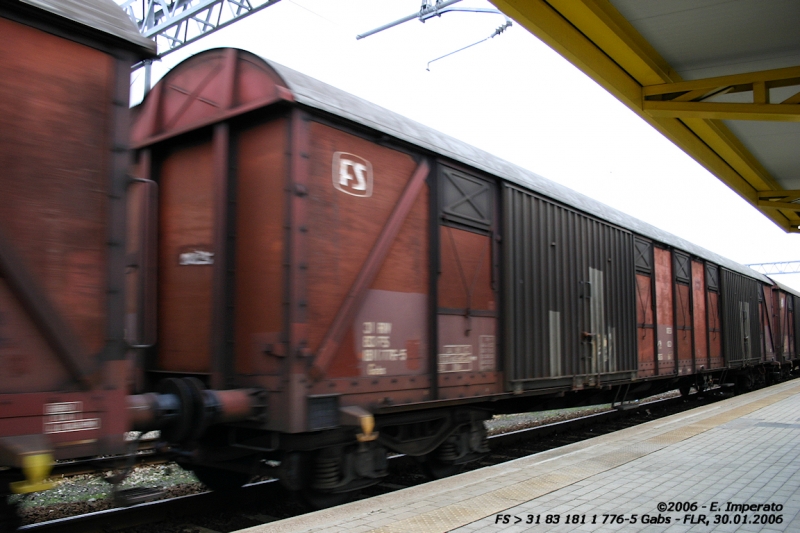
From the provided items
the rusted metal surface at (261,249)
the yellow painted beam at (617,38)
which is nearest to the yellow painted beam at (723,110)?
the yellow painted beam at (617,38)

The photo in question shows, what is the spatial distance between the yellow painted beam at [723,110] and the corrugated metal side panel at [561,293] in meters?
1.80

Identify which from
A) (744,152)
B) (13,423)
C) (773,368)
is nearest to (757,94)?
(744,152)

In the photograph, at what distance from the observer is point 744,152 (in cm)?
1016

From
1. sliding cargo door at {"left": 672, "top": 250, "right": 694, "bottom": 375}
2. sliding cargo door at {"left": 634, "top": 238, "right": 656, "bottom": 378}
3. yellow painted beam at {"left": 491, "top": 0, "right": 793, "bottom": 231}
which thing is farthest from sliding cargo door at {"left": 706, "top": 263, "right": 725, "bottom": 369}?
yellow painted beam at {"left": 491, "top": 0, "right": 793, "bottom": 231}

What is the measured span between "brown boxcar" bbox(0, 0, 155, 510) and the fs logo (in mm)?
1920

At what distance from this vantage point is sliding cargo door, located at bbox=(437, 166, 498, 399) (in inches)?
246

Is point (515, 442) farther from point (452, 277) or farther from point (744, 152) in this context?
point (744, 152)

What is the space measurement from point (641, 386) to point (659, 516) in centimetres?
783

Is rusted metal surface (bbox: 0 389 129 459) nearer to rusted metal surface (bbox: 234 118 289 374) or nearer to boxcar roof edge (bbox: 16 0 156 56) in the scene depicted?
rusted metal surface (bbox: 234 118 289 374)

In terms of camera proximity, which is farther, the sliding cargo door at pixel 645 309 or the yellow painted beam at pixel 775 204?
the yellow painted beam at pixel 775 204

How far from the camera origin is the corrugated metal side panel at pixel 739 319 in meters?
16.1

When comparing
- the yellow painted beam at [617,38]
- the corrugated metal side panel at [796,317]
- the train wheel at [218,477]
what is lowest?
the train wheel at [218,477]

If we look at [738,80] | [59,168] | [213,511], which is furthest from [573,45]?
[213,511]

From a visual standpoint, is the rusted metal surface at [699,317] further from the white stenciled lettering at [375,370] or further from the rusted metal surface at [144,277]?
the rusted metal surface at [144,277]
